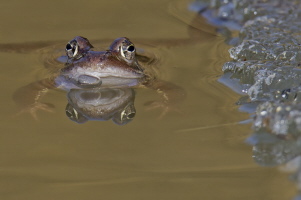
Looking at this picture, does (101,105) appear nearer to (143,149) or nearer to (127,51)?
(127,51)

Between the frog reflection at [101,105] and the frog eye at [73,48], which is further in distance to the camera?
the frog eye at [73,48]

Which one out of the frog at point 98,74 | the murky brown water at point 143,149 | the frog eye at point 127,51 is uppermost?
the frog eye at point 127,51

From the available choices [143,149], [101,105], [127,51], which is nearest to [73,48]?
[127,51]

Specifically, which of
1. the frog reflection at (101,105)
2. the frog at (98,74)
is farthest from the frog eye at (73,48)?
the frog reflection at (101,105)

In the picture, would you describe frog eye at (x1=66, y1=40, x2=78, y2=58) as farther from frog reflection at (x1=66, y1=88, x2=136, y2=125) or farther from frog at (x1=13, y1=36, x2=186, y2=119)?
frog reflection at (x1=66, y1=88, x2=136, y2=125)

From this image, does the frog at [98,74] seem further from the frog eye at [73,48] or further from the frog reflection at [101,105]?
the frog reflection at [101,105]

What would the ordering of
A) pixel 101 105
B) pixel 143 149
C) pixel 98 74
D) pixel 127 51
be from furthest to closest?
pixel 127 51
pixel 98 74
pixel 101 105
pixel 143 149
